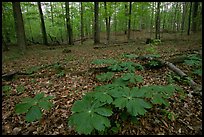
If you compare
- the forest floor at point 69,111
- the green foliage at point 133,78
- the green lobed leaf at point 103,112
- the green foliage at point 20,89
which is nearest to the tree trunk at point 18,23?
the forest floor at point 69,111

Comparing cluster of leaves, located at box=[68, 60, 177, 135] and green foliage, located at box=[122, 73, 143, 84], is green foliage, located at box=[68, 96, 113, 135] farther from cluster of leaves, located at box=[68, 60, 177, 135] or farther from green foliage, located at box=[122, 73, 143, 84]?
green foliage, located at box=[122, 73, 143, 84]

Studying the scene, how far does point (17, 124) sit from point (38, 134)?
65 centimetres

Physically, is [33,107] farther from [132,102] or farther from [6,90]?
[6,90]

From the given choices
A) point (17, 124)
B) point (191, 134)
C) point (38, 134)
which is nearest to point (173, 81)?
point (191, 134)

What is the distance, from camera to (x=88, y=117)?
252 cm

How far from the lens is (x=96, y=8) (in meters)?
15.4

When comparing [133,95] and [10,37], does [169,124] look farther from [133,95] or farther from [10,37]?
[10,37]

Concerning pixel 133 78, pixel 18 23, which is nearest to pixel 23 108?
pixel 133 78

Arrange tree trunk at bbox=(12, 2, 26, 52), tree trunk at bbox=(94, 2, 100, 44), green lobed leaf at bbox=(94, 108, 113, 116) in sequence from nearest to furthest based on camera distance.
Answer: green lobed leaf at bbox=(94, 108, 113, 116), tree trunk at bbox=(12, 2, 26, 52), tree trunk at bbox=(94, 2, 100, 44)

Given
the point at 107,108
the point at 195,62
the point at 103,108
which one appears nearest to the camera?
the point at 103,108

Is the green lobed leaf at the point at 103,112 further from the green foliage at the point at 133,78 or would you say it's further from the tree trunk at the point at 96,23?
the tree trunk at the point at 96,23

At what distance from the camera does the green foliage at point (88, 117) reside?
94.5 inches

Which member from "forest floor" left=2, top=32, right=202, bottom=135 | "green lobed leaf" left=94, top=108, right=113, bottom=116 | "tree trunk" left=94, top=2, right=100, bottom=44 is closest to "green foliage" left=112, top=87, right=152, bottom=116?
"green lobed leaf" left=94, top=108, right=113, bottom=116

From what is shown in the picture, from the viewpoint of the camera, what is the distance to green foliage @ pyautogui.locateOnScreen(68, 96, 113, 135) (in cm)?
240
